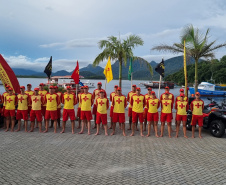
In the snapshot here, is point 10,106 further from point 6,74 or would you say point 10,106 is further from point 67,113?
point 6,74

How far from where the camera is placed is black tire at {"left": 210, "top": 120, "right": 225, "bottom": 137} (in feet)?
24.1

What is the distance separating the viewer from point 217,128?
7488 mm

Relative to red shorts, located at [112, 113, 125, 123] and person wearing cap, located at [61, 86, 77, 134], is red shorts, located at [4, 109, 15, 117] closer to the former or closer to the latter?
person wearing cap, located at [61, 86, 77, 134]

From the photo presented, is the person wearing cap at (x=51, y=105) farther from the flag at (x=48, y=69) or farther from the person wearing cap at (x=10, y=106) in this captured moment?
the flag at (x=48, y=69)

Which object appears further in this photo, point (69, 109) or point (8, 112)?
point (8, 112)

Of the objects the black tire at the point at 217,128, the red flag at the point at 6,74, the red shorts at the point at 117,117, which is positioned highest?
the red flag at the point at 6,74

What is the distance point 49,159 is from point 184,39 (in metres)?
9.71

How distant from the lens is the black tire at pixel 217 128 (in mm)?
7332

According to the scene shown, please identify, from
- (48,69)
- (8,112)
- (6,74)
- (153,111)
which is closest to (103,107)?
(153,111)

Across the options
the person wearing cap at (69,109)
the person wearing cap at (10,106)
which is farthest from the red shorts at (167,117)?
the person wearing cap at (10,106)

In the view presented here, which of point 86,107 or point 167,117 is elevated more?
point 86,107

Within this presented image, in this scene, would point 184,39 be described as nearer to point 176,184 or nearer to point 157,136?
point 157,136

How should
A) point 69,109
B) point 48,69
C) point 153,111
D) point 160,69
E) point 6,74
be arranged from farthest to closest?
1. point 160,69
2. point 48,69
3. point 6,74
4. point 69,109
5. point 153,111

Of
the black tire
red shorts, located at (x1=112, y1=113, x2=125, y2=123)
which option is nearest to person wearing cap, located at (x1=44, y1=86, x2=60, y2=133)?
red shorts, located at (x1=112, y1=113, x2=125, y2=123)
